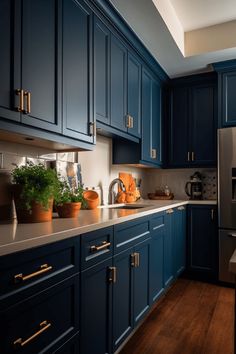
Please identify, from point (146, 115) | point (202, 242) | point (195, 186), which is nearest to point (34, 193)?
point (146, 115)

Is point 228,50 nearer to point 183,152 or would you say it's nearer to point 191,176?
point 183,152

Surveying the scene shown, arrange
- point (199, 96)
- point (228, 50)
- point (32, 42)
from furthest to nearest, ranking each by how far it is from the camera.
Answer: point (199, 96) → point (228, 50) → point (32, 42)

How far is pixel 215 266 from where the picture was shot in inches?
124

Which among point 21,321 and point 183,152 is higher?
point 183,152

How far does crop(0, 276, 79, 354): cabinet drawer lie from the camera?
0.93 metres

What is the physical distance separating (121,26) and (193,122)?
1646 mm

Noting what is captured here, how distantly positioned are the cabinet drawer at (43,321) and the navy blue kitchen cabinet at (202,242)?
7.41 ft

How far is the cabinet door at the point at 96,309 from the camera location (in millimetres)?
1341

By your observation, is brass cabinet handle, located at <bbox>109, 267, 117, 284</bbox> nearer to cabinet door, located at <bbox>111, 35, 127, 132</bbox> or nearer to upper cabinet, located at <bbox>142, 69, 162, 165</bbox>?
cabinet door, located at <bbox>111, 35, 127, 132</bbox>

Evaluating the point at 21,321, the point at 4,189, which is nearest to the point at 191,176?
the point at 4,189

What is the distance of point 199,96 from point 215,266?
2.08 meters

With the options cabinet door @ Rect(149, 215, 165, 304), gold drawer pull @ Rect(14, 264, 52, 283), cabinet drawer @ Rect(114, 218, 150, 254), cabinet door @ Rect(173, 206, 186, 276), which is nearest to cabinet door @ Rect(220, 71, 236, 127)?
cabinet door @ Rect(173, 206, 186, 276)

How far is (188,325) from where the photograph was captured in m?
2.19

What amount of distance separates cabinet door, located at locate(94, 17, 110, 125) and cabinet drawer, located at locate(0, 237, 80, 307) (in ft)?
3.70
